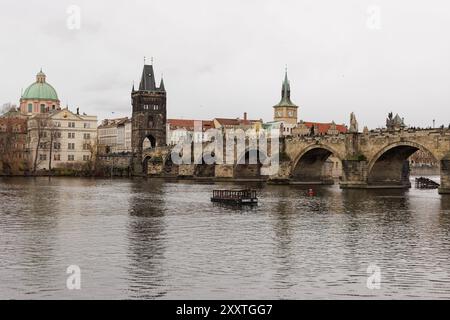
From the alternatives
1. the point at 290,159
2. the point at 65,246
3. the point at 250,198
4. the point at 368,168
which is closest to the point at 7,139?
the point at 290,159

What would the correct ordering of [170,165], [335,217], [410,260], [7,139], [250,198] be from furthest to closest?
[170,165], [7,139], [250,198], [335,217], [410,260]

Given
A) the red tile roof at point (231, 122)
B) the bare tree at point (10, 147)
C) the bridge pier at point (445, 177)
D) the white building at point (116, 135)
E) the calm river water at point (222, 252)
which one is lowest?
the calm river water at point (222, 252)

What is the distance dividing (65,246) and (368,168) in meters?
54.4

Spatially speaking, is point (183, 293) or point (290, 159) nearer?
→ point (183, 293)

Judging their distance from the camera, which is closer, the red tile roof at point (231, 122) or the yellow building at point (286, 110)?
the red tile roof at point (231, 122)

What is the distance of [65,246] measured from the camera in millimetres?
27734

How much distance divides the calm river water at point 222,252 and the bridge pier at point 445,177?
719 inches

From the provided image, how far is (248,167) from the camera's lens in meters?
112

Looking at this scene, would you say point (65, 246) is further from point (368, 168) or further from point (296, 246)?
point (368, 168)

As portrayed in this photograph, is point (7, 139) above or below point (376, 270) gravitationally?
above

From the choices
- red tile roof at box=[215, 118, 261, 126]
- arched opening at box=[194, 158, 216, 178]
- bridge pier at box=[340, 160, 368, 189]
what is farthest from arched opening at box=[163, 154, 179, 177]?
bridge pier at box=[340, 160, 368, 189]

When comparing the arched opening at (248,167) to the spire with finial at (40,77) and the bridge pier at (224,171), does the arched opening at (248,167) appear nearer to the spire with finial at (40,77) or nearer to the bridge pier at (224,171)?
the bridge pier at (224,171)

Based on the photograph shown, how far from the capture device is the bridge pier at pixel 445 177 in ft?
211

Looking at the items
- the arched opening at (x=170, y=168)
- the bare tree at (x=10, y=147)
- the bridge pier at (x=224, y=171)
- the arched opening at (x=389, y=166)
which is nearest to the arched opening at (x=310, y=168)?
the arched opening at (x=389, y=166)
